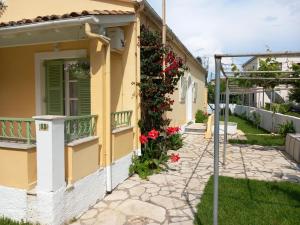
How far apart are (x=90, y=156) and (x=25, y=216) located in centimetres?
158

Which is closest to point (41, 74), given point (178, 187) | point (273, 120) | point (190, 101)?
point (178, 187)

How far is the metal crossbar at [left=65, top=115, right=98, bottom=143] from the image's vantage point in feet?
17.8

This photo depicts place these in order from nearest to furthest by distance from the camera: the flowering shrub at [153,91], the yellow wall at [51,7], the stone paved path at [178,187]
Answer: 1. the stone paved path at [178,187]
2. the yellow wall at [51,7]
3. the flowering shrub at [153,91]

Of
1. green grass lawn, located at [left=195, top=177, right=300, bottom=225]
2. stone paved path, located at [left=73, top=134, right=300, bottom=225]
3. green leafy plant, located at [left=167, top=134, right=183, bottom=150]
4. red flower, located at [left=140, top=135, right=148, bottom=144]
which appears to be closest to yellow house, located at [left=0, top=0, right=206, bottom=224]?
red flower, located at [left=140, top=135, right=148, bottom=144]

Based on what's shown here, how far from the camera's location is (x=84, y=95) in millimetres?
7637

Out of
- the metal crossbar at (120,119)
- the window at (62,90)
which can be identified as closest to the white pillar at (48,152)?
the metal crossbar at (120,119)

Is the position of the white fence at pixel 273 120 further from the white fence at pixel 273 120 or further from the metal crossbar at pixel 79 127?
the metal crossbar at pixel 79 127

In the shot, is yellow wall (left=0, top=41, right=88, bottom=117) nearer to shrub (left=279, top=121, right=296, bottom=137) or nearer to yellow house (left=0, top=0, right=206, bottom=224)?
yellow house (left=0, top=0, right=206, bottom=224)

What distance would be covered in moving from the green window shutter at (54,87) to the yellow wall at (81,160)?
2.46m

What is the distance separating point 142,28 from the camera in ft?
27.1

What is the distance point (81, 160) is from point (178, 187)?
107 inches

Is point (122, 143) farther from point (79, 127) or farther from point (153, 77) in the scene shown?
point (153, 77)

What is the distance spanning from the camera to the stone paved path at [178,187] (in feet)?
17.8

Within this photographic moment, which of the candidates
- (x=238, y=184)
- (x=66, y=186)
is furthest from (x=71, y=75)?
(x=238, y=184)
